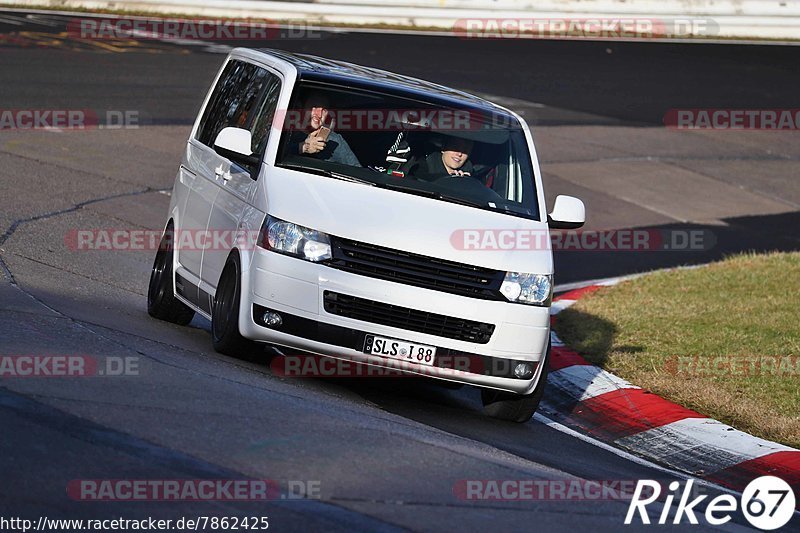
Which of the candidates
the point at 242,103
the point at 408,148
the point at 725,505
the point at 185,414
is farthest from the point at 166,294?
the point at 725,505

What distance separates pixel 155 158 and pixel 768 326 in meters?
8.30

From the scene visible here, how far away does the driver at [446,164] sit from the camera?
355 inches

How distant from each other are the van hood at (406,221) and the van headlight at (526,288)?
0.05 m

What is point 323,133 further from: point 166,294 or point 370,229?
point 166,294

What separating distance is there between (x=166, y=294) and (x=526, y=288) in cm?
293

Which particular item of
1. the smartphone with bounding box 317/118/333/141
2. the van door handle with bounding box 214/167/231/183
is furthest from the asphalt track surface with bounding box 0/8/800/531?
the smartphone with bounding box 317/118/333/141

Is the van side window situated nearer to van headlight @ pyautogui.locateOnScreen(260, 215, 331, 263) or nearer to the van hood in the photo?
the van hood

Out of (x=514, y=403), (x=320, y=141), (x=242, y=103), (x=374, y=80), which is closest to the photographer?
(x=514, y=403)

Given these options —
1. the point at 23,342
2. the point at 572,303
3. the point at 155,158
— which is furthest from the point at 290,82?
the point at 155,158

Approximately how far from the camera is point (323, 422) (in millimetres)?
6922

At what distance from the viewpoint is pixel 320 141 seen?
891cm

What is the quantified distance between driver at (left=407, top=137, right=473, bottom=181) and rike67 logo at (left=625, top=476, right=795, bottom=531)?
8.12 ft

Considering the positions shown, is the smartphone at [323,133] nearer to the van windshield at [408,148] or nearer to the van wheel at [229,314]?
the van windshield at [408,148]

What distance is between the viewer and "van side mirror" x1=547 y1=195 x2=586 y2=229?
30.4 feet
